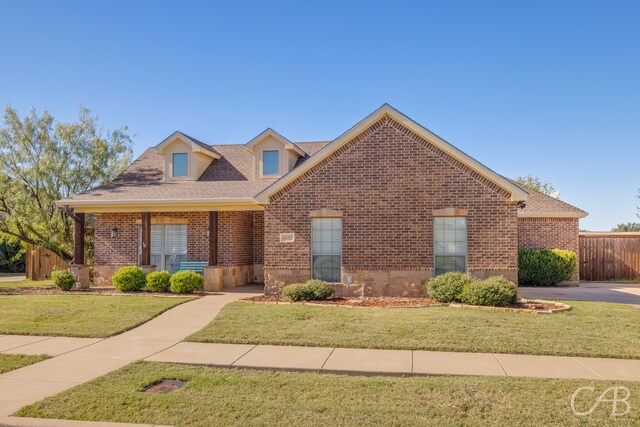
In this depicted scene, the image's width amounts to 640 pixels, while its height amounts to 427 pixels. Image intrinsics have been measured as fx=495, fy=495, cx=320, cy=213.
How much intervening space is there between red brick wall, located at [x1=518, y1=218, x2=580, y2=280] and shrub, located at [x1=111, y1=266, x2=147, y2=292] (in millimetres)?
14707

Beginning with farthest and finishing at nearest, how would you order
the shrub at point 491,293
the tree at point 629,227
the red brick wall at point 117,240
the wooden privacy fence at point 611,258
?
the tree at point 629,227 → the wooden privacy fence at point 611,258 → the red brick wall at point 117,240 → the shrub at point 491,293

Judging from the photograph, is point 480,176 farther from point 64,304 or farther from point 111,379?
point 64,304

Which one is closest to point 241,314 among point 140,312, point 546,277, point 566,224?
point 140,312

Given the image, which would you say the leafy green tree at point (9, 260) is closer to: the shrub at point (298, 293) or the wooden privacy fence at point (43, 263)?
the wooden privacy fence at point (43, 263)

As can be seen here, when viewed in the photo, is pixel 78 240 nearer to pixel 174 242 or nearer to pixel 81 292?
pixel 81 292

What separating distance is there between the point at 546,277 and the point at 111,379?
677 inches

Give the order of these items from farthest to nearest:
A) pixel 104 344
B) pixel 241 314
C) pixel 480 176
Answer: pixel 480 176 → pixel 241 314 → pixel 104 344

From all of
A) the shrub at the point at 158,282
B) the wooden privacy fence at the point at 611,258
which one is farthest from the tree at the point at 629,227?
the shrub at the point at 158,282

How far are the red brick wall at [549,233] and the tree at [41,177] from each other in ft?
65.5

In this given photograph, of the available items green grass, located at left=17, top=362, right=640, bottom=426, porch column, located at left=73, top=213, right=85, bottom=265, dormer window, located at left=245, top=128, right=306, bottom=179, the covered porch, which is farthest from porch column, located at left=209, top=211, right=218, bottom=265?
green grass, located at left=17, top=362, right=640, bottom=426

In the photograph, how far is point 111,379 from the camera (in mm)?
6809

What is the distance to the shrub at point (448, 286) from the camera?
12828 mm

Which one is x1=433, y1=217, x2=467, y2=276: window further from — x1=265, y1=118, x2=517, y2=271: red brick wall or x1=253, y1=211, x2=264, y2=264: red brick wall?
x1=253, y1=211, x2=264, y2=264: red brick wall

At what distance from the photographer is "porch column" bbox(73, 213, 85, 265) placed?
1870 cm
